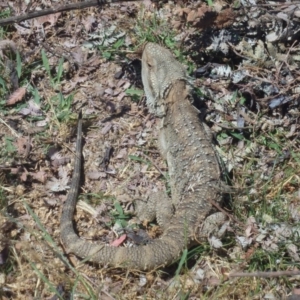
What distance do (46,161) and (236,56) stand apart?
227 cm

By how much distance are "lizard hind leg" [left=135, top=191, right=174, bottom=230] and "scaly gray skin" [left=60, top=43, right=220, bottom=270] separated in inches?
1.1

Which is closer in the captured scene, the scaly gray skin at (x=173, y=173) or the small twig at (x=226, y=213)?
the scaly gray skin at (x=173, y=173)

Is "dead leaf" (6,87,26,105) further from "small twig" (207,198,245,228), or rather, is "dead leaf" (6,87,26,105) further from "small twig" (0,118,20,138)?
"small twig" (207,198,245,228)

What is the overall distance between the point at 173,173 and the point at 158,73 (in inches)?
42.0

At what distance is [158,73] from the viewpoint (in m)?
6.54

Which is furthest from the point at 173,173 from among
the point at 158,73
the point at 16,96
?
the point at 16,96

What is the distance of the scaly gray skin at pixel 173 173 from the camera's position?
540 cm

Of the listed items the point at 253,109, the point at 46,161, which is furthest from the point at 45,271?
the point at 253,109

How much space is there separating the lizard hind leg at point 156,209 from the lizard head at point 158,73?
3.23 feet

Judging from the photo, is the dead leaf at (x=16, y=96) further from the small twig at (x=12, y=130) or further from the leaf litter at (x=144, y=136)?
the small twig at (x=12, y=130)

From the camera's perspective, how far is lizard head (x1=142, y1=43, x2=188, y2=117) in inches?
255

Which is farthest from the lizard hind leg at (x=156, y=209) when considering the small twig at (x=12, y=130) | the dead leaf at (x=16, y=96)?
the dead leaf at (x=16, y=96)

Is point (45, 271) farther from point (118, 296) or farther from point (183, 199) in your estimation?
point (183, 199)

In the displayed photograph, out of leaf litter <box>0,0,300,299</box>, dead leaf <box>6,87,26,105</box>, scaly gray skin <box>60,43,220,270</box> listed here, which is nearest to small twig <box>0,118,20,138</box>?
leaf litter <box>0,0,300,299</box>
